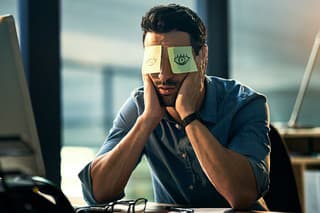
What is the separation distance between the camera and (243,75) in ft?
12.0

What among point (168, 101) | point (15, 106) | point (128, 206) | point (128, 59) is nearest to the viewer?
point (15, 106)

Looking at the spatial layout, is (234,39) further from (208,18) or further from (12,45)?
(12,45)

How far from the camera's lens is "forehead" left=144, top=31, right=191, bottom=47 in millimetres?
1699

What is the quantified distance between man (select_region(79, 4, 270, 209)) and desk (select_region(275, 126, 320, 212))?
4.21 feet

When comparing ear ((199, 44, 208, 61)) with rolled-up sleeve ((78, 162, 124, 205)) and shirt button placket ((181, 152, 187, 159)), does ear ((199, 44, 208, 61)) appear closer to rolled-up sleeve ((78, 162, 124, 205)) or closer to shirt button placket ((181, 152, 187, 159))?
shirt button placket ((181, 152, 187, 159))

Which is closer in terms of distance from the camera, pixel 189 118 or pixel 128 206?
pixel 128 206

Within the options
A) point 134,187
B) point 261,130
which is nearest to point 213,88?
point 261,130

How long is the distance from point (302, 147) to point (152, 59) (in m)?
1.65

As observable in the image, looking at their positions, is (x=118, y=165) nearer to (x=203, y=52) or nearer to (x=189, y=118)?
(x=189, y=118)

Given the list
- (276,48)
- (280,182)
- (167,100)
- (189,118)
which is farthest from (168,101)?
(276,48)

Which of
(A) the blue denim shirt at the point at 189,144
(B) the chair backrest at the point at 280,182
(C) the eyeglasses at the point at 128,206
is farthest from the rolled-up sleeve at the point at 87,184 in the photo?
(B) the chair backrest at the point at 280,182

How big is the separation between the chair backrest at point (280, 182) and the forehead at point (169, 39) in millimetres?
447

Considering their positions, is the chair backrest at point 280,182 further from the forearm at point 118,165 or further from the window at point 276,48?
the window at point 276,48

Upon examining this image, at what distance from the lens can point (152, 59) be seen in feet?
5.53
